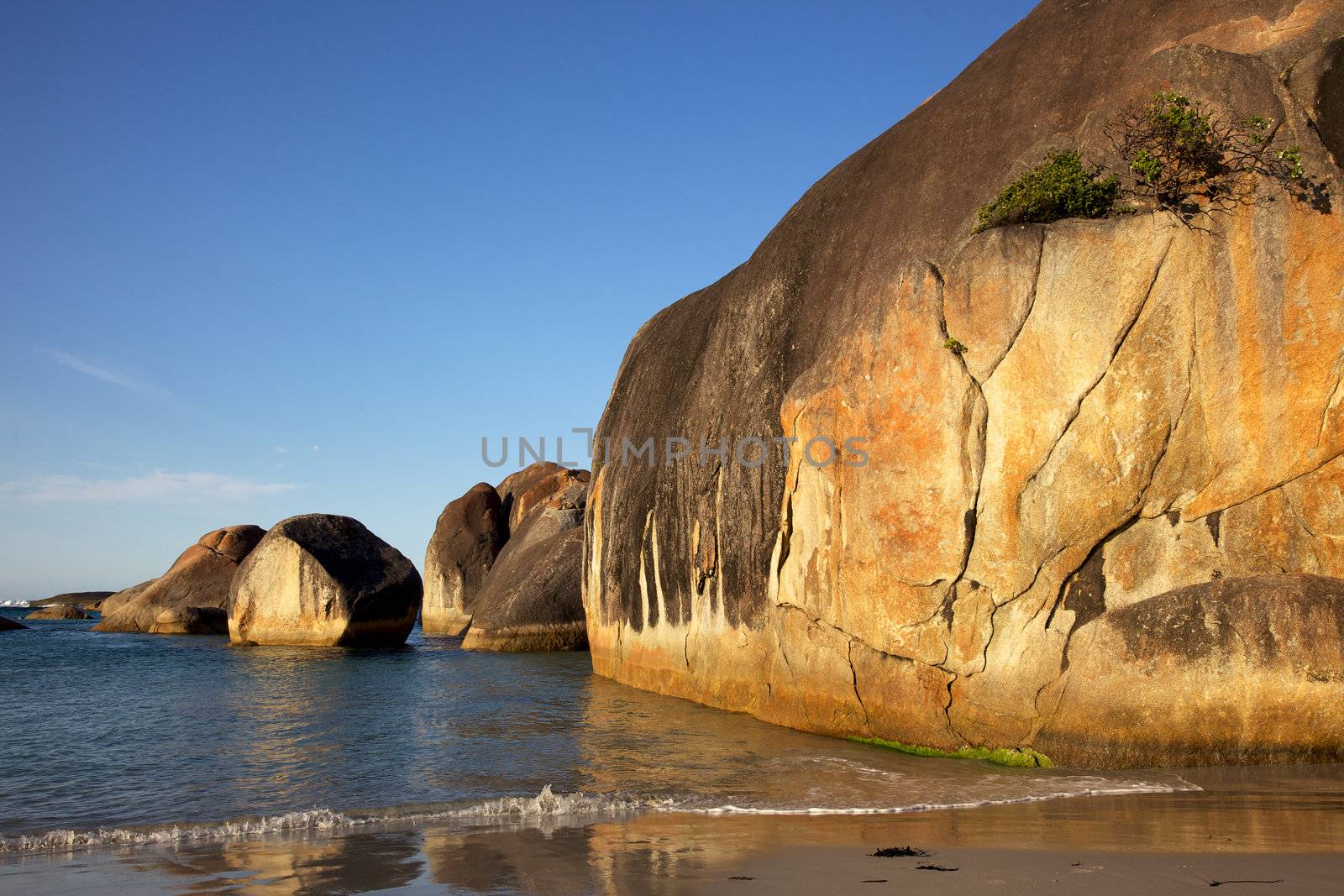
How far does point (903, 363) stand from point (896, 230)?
7.18ft

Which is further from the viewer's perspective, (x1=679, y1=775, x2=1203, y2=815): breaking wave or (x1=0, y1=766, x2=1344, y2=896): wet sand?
(x1=679, y1=775, x2=1203, y2=815): breaking wave

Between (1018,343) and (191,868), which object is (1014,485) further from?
(191,868)

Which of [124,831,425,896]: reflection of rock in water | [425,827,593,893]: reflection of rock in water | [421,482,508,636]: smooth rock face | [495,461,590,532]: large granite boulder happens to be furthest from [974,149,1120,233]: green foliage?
[421,482,508,636]: smooth rock face

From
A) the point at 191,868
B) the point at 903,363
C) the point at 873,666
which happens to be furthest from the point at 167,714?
the point at 903,363

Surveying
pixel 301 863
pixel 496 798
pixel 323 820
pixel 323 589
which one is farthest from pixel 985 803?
pixel 323 589

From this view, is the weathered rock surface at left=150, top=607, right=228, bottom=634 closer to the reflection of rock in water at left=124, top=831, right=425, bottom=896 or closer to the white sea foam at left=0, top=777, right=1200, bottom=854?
the white sea foam at left=0, top=777, right=1200, bottom=854

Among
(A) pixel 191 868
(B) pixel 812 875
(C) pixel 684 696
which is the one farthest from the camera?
(C) pixel 684 696

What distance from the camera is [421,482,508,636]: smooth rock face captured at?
40438 mm

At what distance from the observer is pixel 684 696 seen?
1493 centimetres

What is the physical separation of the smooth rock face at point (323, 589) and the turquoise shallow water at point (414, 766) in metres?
8.99

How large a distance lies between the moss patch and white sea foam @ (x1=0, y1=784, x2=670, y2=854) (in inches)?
114

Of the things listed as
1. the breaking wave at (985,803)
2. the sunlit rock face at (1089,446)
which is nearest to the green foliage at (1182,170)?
the sunlit rock face at (1089,446)

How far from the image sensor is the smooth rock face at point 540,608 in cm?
2705

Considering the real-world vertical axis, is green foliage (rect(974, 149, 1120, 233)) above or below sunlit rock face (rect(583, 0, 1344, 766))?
above
